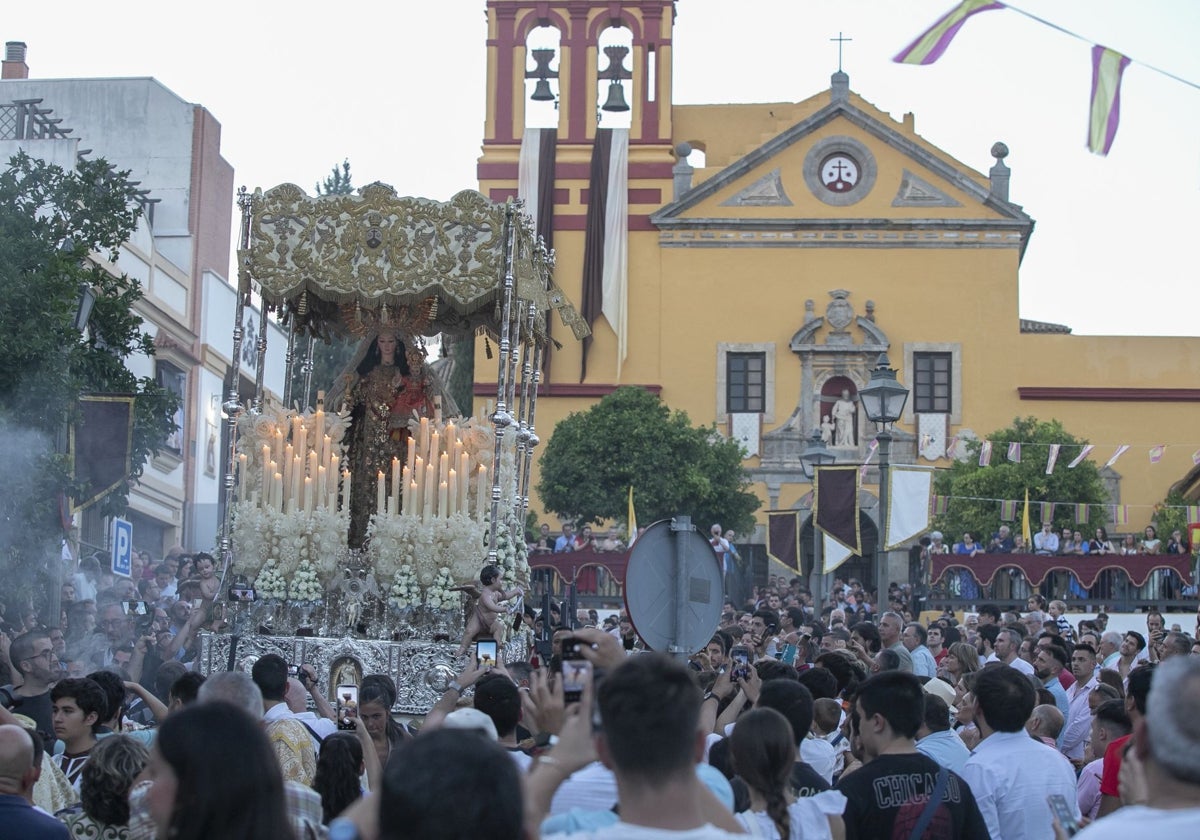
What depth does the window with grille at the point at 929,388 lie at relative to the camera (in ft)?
156

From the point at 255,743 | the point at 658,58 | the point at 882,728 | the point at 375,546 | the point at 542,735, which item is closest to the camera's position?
the point at 255,743

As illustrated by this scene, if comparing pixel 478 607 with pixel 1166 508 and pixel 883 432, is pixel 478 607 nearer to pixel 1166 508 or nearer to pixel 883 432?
pixel 883 432

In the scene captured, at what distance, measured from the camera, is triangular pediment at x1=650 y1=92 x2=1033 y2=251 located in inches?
1871

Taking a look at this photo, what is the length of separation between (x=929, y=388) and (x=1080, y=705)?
37.9 m

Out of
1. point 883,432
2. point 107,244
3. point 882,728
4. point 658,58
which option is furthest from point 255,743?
point 658,58

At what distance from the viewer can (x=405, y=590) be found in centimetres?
1426

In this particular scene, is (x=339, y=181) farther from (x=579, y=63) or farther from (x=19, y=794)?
(x=19, y=794)

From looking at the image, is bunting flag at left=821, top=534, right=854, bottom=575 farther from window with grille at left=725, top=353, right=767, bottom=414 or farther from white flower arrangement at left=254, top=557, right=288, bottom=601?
window with grille at left=725, top=353, right=767, bottom=414

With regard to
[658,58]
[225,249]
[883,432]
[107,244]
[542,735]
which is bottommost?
[542,735]

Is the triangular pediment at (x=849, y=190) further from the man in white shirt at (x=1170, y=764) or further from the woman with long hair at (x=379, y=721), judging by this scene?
the man in white shirt at (x=1170, y=764)

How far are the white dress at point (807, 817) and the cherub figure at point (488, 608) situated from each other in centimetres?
758

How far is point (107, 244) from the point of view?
18.0 m

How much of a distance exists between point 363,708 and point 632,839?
3528mm

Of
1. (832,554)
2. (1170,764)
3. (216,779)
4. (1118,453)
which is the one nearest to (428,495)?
(832,554)
